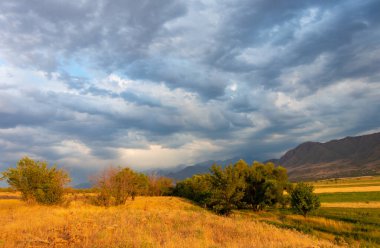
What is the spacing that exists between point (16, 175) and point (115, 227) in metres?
23.4

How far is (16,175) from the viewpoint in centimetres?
3303

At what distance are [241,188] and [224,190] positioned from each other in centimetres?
676

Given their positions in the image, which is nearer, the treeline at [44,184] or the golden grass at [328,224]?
the golden grass at [328,224]

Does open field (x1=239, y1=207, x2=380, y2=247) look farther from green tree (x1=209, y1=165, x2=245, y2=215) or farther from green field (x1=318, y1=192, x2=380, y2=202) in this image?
green field (x1=318, y1=192, x2=380, y2=202)

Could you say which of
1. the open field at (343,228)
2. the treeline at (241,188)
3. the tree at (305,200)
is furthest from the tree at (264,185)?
the open field at (343,228)

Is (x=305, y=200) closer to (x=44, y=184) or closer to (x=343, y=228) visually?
(x=343, y=228)

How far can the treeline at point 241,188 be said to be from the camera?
39469mm

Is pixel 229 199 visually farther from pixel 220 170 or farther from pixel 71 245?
pixel 71 245

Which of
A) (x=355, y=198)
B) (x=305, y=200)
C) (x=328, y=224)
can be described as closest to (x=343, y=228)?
(x=328, y=224)

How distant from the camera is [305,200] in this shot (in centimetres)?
3706

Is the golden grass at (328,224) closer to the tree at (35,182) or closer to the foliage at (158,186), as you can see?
the tree at (35,182)

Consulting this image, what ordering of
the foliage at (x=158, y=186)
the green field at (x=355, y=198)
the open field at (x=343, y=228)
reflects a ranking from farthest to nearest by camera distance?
the foliage at (x=158, y=186) < the green field at (x=355, y=198) < the open field at (x=343, y=228)

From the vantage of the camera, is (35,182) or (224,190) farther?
(224,190)

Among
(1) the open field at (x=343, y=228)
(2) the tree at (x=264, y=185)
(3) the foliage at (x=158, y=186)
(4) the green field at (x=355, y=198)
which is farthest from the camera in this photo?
(3) the foliage at (x=158, y=186)
